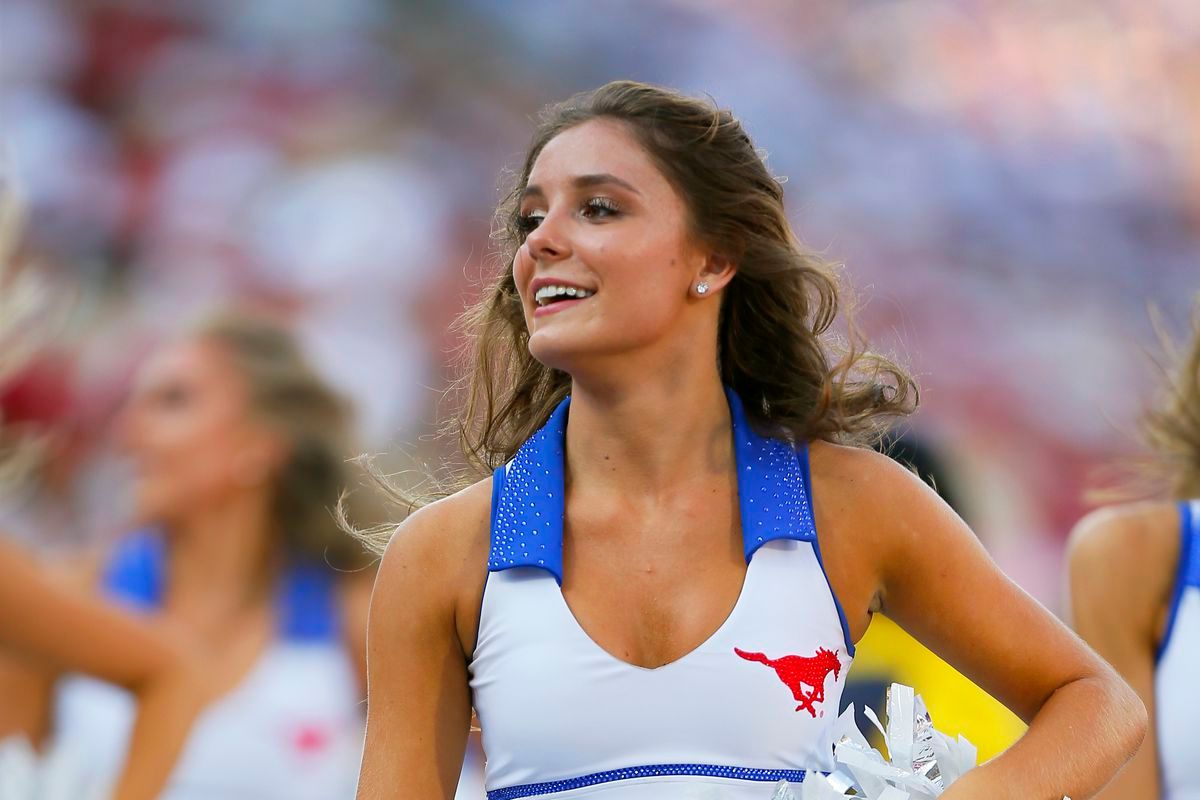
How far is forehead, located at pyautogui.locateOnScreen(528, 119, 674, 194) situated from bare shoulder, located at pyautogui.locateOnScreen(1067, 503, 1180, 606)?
1.57 meters

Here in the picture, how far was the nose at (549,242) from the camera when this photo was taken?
231cm

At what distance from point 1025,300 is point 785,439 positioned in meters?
7.47

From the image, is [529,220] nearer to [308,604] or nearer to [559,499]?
[559,499]

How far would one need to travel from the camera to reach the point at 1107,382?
9.41 m

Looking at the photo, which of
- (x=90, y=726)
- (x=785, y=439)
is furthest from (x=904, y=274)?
(x=785, y=439)

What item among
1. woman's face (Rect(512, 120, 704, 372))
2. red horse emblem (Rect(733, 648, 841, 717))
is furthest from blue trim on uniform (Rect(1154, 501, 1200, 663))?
woman's face (Rect(512, 120, 704, 372))

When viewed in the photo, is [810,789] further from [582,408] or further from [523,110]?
[523,110]

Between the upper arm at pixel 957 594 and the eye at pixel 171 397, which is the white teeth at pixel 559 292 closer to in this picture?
the upper arm at pixel 957 594

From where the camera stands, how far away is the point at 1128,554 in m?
3.46

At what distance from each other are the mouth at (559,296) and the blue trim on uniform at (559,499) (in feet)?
0.80

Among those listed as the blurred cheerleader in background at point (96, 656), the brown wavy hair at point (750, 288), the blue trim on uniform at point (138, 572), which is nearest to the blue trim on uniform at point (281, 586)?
the blue trim on uniform at point (138, 572)

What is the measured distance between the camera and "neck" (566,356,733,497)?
239 cm

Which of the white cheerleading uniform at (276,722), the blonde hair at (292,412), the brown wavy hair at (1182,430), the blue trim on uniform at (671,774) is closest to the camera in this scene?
the blue trim on uniform at (671,774)

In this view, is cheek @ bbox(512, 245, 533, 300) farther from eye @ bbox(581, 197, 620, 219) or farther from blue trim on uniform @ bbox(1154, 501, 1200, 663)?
blue trim on uniform @ bbox(1154, 501, 1200, 663)
